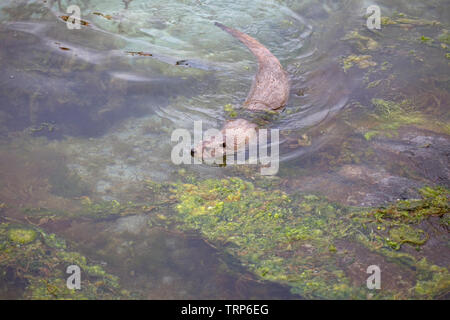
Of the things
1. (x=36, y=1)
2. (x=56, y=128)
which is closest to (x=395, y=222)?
(x=56, y=128)

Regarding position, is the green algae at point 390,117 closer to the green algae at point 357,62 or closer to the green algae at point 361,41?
the green algae at point 357,62

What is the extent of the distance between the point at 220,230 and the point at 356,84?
244 cm

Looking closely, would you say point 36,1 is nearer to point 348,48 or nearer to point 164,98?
point 164,98

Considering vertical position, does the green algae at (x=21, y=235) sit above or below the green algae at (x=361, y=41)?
below

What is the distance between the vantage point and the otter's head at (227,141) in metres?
3.02

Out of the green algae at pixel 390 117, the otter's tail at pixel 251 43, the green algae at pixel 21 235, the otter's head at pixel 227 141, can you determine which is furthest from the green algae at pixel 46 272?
the otter's tail at pixel 251 43

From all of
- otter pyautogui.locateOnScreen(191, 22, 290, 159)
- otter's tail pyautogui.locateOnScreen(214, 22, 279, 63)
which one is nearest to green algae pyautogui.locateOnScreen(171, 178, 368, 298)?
otter pyautogui.locateOnScreen(191, 22, 290, 159)

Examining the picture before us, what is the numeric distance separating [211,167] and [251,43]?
2.04 meters

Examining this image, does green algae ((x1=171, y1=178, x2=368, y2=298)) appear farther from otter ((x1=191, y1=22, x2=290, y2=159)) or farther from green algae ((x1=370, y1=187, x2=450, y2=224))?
otter ((x1=191, y1=22, x2=290, y2=159))

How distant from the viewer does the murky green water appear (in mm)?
2100

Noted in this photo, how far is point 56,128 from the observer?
3172mm

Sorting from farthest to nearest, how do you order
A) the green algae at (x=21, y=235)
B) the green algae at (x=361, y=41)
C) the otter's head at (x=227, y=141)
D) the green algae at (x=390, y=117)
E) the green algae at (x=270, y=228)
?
the green algae at (x=361, y=41) < the green algae at (x=390, y=117) < the otter's head at (x=227, y=141) < the green algae at (x=21, y=235) < the green algae at (x=270, y=228)

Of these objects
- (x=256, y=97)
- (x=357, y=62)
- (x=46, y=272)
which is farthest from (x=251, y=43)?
(x=46, y=272)

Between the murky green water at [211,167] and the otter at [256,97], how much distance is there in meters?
0.14
